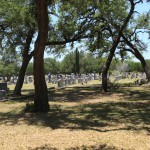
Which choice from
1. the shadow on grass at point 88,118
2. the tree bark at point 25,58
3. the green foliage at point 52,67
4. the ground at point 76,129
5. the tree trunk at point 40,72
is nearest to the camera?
the ground at point 76,129

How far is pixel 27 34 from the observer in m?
24.4

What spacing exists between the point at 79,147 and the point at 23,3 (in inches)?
651

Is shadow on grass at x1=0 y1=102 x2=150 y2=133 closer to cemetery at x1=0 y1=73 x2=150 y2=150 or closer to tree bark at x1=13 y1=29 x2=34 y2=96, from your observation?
cemetery at x1=0 y1=73 x2=150 y2=150

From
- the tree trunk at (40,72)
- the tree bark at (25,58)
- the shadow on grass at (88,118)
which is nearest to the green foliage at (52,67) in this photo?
the tree bark at (25,58)

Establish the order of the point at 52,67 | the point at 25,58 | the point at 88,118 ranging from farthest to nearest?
1. the point at 52,67
2. the point at 25,58
3. the point at 88,118

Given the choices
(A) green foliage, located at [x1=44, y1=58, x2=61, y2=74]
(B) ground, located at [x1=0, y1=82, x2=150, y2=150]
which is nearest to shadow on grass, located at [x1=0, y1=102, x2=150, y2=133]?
(B) ground, located at [x1=0, y1=82, x2=150, y2=150]

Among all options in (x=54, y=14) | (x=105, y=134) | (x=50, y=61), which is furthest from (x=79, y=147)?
(x=50, y=61)

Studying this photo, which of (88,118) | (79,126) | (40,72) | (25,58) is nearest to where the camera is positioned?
(79,126)

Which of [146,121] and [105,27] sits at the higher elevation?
[105,27]

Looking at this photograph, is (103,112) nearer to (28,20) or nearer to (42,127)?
(42,127)

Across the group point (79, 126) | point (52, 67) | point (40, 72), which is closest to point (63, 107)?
point (40, 72)

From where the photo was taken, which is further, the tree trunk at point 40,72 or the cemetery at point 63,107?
the tree trunk at point 40,72

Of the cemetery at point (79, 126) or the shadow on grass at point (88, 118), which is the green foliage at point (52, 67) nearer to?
the cemetery at point (79, 126)

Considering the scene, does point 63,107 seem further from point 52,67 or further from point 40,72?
point 52,67
